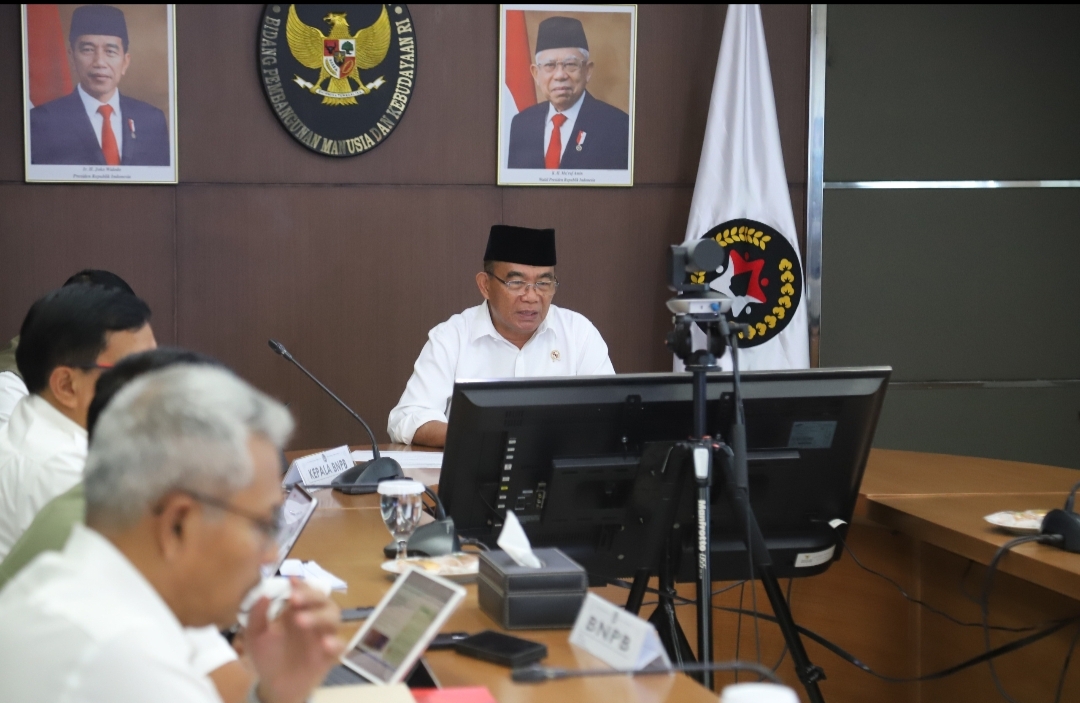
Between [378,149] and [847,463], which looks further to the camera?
[378,149]

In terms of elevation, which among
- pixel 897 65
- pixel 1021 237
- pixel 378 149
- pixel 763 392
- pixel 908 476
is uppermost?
pixel 897 65

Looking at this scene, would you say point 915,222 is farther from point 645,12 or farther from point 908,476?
point 908,476

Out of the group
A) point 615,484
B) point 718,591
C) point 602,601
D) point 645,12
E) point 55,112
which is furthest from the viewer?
point 645,12

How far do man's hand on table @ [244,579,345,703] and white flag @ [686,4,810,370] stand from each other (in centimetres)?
336

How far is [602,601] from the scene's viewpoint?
153cm

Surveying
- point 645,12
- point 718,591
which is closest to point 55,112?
point 645,12

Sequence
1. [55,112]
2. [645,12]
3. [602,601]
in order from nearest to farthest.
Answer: [602,601]
[55,112]
[645,12]

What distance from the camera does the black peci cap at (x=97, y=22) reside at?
4.21 metres

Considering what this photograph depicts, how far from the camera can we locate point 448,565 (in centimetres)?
201

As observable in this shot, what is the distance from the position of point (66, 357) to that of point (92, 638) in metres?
1.22

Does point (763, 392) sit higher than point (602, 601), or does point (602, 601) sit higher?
point (763, 392)

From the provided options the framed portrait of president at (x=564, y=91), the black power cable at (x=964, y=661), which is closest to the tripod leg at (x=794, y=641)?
the black power cable at (x=964, y=661)

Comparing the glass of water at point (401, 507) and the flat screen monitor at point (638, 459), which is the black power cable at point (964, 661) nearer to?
the flat screen monitor at point (638, 459)

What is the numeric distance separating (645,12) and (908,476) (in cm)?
241
